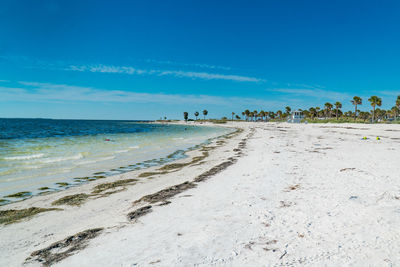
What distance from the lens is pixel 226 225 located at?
5.00 metres

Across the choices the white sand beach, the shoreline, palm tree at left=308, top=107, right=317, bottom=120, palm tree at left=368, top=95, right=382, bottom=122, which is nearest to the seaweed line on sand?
the white sand beach

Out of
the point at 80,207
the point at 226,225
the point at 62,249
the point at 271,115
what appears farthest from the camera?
the point at 271,115

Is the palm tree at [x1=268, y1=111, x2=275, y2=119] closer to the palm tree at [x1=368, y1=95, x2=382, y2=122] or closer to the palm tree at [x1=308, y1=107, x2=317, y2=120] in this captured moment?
the palm tree at [x1=308, y1=107, x2=317, y2=120]

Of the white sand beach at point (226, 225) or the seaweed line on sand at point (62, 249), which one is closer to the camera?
the white sand beach at point (226, 225)

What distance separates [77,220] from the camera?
20.5 feet

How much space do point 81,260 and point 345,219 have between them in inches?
211

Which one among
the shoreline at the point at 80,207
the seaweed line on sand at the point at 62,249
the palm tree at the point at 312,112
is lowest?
the shoreline at the point at 80,207

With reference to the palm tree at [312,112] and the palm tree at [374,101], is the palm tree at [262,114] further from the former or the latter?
the palm tree at [374,101]

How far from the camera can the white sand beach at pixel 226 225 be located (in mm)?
3830

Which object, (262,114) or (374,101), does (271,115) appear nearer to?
(262,114)

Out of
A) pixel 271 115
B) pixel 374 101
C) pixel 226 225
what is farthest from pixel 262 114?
pixel 226 225

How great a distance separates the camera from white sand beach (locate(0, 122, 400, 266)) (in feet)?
12.6

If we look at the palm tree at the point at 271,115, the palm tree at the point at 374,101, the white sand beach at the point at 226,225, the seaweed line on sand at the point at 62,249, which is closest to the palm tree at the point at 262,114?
the palm tree at the point at 271,115

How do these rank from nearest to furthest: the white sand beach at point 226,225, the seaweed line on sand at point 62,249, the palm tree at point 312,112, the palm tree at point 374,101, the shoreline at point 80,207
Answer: the white sand beach at point 226,225 < the seaweed line on sand at point 62,249 < the shoreline at point 80,207 < the palm tree at point 374,101 < the palm tree at point 312,112
